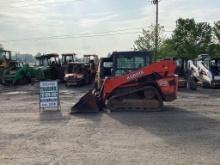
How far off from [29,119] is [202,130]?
6258 millimetres

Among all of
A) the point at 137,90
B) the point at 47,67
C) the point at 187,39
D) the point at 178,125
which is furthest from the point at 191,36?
the point at 178,125

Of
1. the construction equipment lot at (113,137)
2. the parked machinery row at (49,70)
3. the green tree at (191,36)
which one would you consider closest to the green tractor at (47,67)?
the parked machinery row at (49,70)

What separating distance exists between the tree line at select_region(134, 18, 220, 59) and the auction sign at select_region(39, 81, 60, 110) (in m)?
48.2

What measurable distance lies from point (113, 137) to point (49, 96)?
23.4 feet

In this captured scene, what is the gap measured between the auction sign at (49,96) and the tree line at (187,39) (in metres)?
48.2

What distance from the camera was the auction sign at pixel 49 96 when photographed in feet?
61.8

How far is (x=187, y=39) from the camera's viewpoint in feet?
226

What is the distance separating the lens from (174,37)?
69.6m

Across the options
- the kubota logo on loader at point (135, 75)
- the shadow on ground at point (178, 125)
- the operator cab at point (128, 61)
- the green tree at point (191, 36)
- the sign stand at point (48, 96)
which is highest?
the green tree at point (191, 36)

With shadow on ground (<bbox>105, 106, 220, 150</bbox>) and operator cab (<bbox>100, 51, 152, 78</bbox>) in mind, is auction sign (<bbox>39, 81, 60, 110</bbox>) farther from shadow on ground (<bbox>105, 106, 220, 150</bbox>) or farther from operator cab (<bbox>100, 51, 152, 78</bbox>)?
shadow on ground (<bbox>105, 106, 220, 150</bbox>)

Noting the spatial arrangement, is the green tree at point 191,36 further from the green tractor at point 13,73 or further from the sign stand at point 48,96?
the sign stand at point 48,96

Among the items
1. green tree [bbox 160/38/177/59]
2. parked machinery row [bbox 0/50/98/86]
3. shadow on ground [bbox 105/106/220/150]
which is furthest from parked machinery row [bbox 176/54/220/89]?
green tree [bbox 160/38/177/59]

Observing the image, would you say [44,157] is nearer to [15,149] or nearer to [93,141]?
[15,149]

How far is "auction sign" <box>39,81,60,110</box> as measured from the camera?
741 inches
